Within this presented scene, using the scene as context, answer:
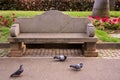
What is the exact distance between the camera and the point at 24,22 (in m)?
10.8

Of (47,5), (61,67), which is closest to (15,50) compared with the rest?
(61,67)

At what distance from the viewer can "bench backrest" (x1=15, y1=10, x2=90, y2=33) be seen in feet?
35.5

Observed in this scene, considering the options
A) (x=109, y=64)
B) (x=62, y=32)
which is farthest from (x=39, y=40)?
(x=109, y=64)

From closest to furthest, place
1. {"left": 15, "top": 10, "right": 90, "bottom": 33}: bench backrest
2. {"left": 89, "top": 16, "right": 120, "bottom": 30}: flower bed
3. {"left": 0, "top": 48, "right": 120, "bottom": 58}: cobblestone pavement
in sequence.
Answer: {"left": 0, "top": 48, "right": 120, "bottom": 58}: cobblestone pavement < {"left": 15, "top": 10, "right": 90, "bottom": 33}: bench backrest < {"left": 89, "top": 16, "right": 120, "bottom": 30}: flower bed

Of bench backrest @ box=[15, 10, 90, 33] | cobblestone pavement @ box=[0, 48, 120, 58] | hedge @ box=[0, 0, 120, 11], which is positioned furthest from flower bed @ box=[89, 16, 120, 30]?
hedge @ box=[0, 0, 120, 11]

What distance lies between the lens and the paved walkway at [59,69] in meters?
7.88

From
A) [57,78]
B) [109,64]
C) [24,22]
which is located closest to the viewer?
[57,78]

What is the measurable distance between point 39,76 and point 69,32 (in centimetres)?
316

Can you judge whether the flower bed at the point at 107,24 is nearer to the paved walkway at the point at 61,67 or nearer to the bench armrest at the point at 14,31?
the paved walkway at the point at 61,67

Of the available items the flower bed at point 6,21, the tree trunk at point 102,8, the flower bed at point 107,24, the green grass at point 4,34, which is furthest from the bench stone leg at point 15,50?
the tree trunk at point 102,8

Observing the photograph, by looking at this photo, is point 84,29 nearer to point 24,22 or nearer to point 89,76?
point 24,22

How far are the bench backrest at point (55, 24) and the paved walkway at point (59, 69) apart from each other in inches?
54.5

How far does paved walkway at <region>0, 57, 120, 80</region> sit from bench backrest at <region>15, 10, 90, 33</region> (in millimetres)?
1384

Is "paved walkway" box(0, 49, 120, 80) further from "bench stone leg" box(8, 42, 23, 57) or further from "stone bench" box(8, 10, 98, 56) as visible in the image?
"stone bench" box(8, 10, 98, 56)
